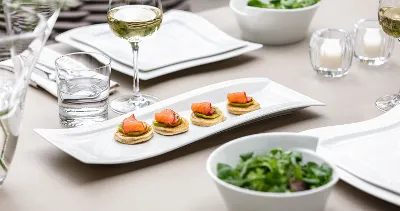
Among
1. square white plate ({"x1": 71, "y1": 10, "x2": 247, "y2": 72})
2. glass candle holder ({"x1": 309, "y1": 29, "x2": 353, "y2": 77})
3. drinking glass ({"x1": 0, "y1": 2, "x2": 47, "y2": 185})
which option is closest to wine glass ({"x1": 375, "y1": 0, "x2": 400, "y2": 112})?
glass candle holder ({"x1": 309, "y1": 29, "x2": 353, "y2": 77})

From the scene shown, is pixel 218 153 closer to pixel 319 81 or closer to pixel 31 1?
pixel 319 81

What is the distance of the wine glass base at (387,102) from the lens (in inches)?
57.3

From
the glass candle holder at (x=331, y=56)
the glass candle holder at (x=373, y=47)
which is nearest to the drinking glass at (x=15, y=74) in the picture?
the glass candle holder at (x=331, y=56)

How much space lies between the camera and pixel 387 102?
4.86ft

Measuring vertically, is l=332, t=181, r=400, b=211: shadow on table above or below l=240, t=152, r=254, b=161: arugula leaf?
below

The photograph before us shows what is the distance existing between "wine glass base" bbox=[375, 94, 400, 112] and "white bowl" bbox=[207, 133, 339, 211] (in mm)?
403

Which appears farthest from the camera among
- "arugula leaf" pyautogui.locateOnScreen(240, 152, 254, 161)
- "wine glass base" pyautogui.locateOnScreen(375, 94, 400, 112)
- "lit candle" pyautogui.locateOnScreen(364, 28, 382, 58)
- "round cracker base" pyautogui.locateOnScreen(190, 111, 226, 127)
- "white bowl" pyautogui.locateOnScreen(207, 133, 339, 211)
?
"lit candle" pyautogui.locateOnScreen(364, 28, 382, 58)

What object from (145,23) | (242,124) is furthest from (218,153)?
(145,23)

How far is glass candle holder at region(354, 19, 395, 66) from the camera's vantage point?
169 cm

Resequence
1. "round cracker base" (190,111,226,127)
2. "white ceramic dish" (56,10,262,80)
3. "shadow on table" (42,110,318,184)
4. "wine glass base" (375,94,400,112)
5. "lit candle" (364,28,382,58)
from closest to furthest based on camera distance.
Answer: "shadow on table" (42,110,318,184) → "round cracker base" (190,111,226,127) → "wine glass base" (375,94,400,112) → "white ceramic dish" (56,10,262,80) → "lit candle" (364,28,382,58)

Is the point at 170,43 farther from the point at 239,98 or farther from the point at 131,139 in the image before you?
the point at 131,139

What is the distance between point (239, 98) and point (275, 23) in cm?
40

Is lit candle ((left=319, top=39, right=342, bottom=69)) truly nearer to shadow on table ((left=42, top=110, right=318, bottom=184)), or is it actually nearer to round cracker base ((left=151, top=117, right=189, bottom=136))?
shadow on table ((left=42, top=110, right=318, bottom=184))

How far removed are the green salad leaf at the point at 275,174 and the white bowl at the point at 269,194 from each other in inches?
0.6
